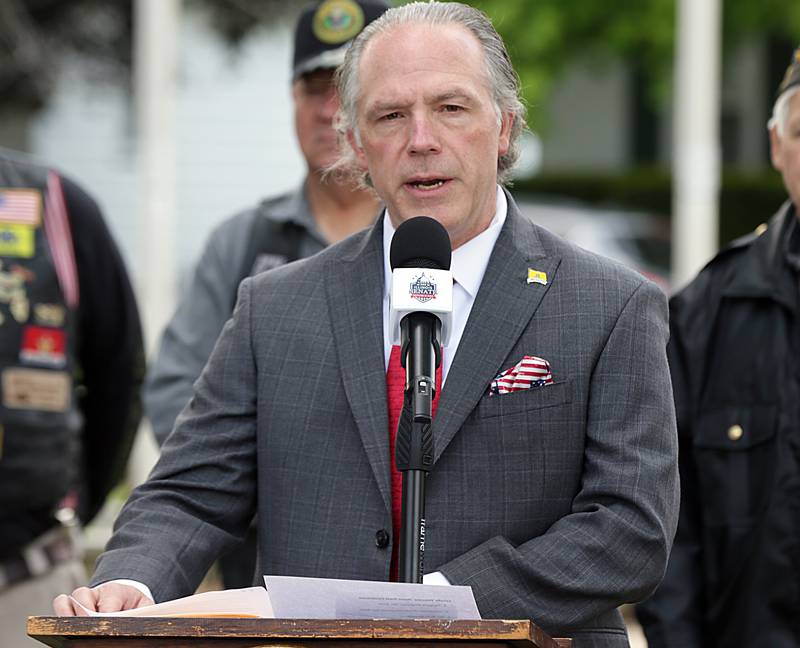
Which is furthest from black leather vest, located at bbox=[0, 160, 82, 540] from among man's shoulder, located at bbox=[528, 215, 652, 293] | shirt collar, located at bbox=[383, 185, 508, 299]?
man's shoulder, located at bbox=[528, 215, 652, 293]

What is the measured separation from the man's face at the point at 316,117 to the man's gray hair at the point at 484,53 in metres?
1.35

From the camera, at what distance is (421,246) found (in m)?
3.05

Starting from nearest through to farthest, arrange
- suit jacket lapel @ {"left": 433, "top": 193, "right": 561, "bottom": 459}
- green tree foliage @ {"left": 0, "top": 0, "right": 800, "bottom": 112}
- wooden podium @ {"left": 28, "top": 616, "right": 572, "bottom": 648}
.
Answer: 1. wooden podium @ {"left": 28, "top": 616, "right": 572, "bottom": 648}
2. suit jacket lapel @ {"left": 433, "top": 193, "right": 561, "bottom": 459}
3. green tree foliage @ {"left": 0, "top": 0, "right": 800, "bottom": 112}

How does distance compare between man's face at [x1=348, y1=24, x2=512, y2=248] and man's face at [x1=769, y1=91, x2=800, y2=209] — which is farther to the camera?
man's face at [x1=769, y1=91, x2=800, y2=209]

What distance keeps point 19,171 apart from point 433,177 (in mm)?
2141

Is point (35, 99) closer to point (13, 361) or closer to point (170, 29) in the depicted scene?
point (170, 29)

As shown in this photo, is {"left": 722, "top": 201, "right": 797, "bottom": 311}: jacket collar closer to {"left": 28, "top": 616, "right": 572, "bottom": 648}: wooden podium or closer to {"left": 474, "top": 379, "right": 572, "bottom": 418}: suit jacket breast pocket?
{"left": 474, "top": 379, "right": 572, "bottom": 418}: suit jacket breast pocket

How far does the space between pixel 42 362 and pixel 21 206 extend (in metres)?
0.47

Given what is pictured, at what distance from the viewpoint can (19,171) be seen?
16.8ft

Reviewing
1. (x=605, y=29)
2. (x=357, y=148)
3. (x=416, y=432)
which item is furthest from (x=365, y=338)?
(x=605, y=29)

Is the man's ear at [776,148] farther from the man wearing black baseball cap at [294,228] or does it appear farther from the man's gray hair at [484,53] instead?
the man wearing black baseball cap at [294,228]

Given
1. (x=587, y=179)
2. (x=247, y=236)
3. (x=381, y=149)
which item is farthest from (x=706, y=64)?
(x=587, y=179)

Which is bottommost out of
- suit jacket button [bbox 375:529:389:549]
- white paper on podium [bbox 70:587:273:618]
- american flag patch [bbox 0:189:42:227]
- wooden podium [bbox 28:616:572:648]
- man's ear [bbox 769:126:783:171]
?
A: wooden podium [bbox 28:616:572:648]

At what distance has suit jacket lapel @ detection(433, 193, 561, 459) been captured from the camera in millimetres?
3283
